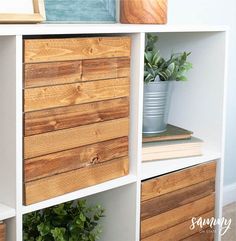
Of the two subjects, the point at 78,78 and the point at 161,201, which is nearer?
the point at 78,78

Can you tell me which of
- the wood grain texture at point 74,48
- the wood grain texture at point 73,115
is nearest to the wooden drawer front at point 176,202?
the wood grain texture at point 73,115

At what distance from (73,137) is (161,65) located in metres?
0.48

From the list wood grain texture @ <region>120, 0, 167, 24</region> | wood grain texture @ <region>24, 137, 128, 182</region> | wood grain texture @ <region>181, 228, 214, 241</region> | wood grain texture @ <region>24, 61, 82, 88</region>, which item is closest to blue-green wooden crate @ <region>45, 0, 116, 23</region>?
wood grain texture @ <region>120, 0, 167, 24</region>

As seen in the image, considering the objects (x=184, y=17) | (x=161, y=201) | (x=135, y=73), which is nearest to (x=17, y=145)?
(x=135, y=73)

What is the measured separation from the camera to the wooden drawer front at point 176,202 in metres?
1.53

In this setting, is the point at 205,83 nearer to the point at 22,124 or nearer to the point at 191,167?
the point at 191,167

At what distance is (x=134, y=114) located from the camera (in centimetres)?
145

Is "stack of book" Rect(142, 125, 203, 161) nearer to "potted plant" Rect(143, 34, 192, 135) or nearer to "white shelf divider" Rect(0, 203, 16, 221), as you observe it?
"potted plant" Rect(143, 34, 192, 135)

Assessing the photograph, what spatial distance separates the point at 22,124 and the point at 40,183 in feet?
0.50

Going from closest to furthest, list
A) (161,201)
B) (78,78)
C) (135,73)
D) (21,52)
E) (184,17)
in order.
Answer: (21,52) < (78,78) < (135,73) < (161,201) < (184,17)

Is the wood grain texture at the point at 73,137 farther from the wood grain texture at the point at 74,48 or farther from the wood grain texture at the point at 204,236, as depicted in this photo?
the wood grain texture at the point at 204,236

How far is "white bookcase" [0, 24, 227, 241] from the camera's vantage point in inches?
45.6

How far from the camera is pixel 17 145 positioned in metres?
1.16

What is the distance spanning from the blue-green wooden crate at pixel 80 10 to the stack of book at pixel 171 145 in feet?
1.27
